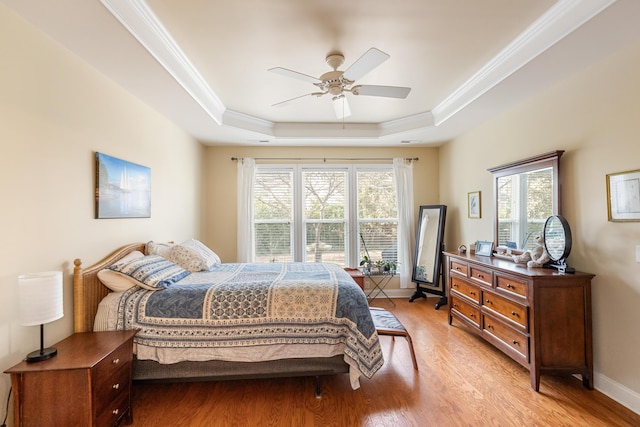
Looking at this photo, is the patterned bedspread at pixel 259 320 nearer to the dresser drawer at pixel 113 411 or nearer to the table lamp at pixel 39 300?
the dresser drawer at pixel 113 411

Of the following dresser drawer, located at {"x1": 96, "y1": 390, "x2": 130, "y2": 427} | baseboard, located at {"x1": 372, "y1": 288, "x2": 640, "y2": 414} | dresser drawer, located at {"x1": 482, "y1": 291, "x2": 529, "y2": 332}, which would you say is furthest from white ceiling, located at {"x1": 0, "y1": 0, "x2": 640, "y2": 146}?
→ baseboard, located at {"x1": 372, "y1": 288, "x2": 640, "y2": 414}

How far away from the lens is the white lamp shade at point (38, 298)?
157cm

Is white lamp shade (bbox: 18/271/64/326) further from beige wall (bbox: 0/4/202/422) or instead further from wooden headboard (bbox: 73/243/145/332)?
wooden headboard (bbox: 73/243/145/332)

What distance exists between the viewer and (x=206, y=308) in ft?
7.23

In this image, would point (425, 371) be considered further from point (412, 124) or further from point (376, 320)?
point (412, 124)

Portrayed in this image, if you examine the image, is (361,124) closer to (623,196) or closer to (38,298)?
(623,196)

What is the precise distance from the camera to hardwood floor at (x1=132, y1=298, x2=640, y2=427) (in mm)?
1987

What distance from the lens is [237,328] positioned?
2.20m

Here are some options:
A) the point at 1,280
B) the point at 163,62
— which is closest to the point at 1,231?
the point at 1,280

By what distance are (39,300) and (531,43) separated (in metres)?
3.55

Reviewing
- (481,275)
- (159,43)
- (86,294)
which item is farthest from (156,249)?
(481,275)

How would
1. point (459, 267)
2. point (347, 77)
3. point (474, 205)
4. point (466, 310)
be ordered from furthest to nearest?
point (474, 205) → point (459, 267) → point (466, 310) → point (347, 77)

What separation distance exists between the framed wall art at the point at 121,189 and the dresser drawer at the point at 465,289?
345 centimetres

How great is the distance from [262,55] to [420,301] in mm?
4027
